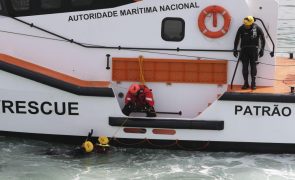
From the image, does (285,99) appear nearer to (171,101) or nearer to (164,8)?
(171,101)

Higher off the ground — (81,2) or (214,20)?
(81,2)

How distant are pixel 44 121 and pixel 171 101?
5.92ft

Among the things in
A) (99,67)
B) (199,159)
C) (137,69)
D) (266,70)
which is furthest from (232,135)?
(99,67)

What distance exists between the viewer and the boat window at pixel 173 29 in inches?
288

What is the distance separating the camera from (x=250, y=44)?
7.10 meters

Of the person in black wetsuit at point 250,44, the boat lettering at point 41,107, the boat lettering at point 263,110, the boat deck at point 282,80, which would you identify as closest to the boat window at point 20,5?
the boat lettering at point 41,107

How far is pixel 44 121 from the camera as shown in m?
7.48

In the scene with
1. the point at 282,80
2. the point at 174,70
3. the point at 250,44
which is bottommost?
the point at 282,80

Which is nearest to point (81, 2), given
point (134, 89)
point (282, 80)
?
point (134, 89)

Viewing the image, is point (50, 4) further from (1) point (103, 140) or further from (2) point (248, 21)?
(2) point (248, 21)

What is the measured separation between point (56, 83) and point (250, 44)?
105 inches

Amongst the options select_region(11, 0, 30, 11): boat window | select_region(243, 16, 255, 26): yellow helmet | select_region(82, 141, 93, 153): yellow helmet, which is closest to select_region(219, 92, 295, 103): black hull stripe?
select_region(243, 16, 255, 26): yellow helmet

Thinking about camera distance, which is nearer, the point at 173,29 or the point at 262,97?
the point at 262,97

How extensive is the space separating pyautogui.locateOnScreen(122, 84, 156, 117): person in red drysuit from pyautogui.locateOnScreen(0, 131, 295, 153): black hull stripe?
1.45 feet
